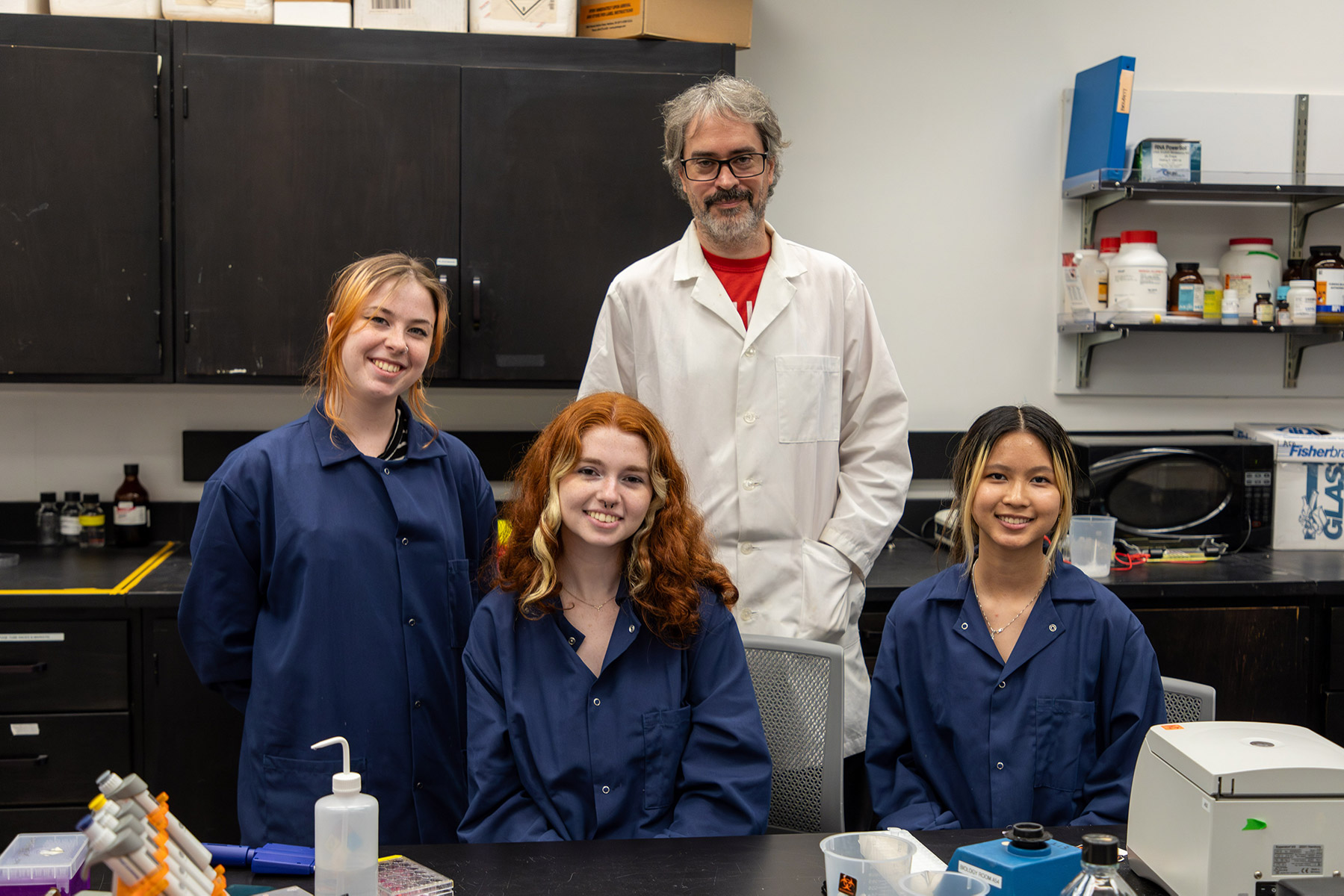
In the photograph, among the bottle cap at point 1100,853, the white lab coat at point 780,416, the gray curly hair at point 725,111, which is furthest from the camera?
the white lab coat at point 780,416

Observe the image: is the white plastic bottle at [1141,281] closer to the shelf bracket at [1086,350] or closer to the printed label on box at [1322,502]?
the shelf bracket at [1086,350]

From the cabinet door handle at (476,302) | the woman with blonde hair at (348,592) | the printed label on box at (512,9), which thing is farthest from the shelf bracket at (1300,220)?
the woman with blonde hair at (348,592)

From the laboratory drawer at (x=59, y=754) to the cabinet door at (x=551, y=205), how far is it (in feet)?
3.74

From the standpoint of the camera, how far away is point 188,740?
7.88 ft

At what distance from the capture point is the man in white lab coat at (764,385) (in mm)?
2039

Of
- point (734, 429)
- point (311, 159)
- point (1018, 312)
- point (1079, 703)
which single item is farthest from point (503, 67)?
point (1079, 703)

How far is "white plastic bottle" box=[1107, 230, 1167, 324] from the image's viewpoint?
2955 millimetres

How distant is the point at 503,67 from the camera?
2613 millimetres

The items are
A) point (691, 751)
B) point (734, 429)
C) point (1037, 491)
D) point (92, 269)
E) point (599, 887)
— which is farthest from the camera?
point (92, 269)

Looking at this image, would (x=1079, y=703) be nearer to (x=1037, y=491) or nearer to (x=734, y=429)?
(x=1037, y=491)

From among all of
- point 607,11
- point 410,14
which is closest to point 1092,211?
point 607,11

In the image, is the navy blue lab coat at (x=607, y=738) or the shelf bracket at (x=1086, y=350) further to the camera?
the shelf bracket at (x=1086, y=350)

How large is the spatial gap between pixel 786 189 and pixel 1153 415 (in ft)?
4.32

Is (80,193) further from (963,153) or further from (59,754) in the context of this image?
(963,153)
